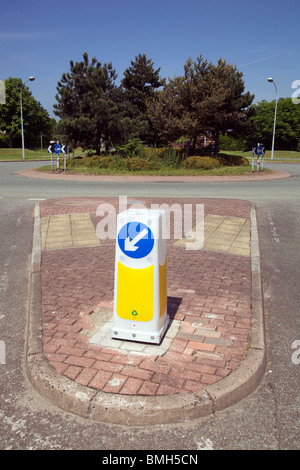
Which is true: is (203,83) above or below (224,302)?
above

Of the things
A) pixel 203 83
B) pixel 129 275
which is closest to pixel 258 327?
pixel 129 275

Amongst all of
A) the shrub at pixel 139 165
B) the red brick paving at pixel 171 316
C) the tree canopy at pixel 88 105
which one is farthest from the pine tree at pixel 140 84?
the red brick paving at pixel 171 316

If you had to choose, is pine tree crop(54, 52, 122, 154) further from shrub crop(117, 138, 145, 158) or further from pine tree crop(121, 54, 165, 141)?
pine tree crop(121, 54, 165, 141)

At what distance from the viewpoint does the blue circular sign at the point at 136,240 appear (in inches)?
133

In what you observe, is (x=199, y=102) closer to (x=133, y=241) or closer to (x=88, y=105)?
(x=88, y=105)

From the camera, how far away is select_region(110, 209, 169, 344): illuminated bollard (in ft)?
11.1

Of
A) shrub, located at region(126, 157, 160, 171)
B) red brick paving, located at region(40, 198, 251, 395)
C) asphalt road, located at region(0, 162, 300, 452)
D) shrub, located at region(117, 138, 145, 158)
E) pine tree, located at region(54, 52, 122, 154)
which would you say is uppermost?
pine tree, located at region(54, 52, 122, 154)

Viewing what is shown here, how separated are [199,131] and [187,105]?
2.03 metres

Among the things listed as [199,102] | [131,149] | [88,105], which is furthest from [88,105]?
[199,102]

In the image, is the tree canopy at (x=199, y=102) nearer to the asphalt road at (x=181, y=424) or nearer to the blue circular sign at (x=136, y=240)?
the asphalt road at (x=181, y=424)

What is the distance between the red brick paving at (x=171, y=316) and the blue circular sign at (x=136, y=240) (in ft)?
3.08

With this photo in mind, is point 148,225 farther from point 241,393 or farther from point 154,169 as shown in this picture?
point 154,169

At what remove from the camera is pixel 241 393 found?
3.01 m

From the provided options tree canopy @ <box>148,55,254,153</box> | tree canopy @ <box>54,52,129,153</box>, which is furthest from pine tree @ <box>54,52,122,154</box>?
tree canopy @ <box>148,55,254,153</box>
